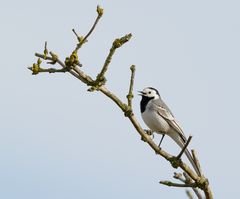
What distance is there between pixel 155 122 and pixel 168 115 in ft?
1.36

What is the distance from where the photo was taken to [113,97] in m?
5.01

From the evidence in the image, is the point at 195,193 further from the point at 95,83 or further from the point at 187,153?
the point at 187,153

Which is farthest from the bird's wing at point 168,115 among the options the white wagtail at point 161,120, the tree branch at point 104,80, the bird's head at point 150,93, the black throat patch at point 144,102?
the tree branch at point 104,80

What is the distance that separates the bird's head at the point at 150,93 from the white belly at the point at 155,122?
127 centimetres

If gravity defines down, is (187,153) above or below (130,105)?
above

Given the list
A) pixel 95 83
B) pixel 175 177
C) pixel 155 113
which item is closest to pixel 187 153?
pixel 155 113

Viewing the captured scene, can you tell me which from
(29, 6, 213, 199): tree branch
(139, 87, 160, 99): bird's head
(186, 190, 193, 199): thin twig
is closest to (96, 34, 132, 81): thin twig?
(29, 6, 213, 199): tree branch

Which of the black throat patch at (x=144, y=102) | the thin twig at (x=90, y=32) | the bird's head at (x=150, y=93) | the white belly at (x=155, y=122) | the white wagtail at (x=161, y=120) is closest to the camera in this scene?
the thin twig at (x=90, y=32)

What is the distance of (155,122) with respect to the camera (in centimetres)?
1142

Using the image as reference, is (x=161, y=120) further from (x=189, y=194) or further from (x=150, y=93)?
(x=189, y=194)

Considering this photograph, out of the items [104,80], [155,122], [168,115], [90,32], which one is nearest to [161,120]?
[155,122]

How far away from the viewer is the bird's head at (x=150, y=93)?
12.9 m

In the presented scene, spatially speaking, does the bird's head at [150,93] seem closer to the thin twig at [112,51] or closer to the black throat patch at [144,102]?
the black throat patch at [144,102]

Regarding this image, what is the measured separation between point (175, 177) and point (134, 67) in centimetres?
108
